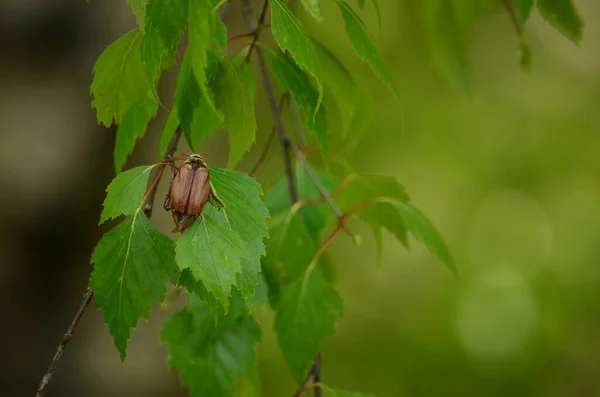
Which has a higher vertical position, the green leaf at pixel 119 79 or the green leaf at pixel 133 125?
the green leaf at pixel 119 79

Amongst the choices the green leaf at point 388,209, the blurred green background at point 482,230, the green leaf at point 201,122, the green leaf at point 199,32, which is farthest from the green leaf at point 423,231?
the blurred green background at point 482,230

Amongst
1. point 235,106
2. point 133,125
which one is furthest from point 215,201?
point 133,125

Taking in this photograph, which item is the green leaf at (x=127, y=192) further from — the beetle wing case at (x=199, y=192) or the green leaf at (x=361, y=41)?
the green leaf at (x=361, y=41)

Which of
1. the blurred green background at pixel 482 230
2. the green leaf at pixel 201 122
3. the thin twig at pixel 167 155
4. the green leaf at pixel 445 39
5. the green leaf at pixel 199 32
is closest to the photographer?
the green leaf at pixel 199 32

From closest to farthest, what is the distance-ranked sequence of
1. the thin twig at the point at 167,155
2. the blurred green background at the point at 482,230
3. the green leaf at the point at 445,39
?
the thin twig at the point at 167,155 → the green leaf at the point at 445,39 → the blurred green background at the point at 482,230

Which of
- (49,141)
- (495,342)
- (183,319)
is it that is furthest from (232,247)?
(495,342)

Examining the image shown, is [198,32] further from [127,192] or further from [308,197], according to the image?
[308,197]
